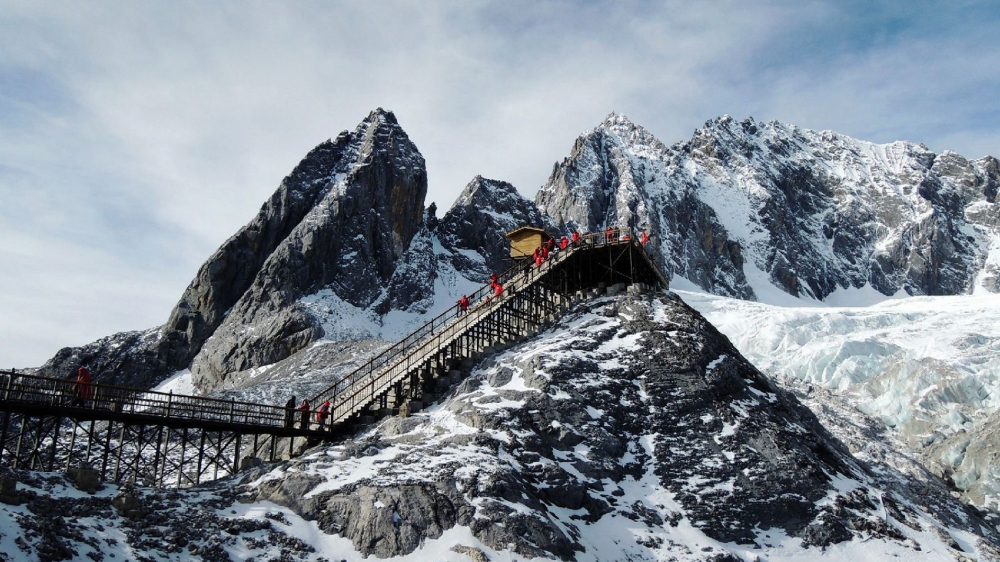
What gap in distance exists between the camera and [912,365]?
277 feet

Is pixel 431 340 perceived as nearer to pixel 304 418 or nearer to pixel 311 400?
pixel 311 400

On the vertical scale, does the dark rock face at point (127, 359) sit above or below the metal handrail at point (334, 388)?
above

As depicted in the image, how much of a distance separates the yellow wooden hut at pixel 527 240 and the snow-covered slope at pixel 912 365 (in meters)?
33.4

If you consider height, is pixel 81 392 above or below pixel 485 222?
below

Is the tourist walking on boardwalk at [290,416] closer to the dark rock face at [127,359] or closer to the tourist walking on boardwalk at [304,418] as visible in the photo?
the tourist walking on boardwalk at [304,418]

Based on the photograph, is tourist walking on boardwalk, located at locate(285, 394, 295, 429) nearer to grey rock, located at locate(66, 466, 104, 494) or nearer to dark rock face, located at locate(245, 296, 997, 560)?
dark rock face, located at locate(245, 296, 997, 560)

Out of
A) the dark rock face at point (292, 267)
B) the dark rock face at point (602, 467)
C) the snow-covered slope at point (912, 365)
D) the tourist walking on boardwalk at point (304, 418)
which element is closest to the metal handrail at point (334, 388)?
the tourist walking on boardwalk at point (304, 418)

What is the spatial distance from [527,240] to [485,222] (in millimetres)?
77510

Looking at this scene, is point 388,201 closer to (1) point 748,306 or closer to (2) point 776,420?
(1) point 748,306

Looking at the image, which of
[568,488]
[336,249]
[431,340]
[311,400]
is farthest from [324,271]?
[568,488]

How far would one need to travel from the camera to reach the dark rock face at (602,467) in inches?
1372

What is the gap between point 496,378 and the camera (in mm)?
47219

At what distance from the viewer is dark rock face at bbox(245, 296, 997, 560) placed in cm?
3484

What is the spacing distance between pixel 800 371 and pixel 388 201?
64.4 metres
